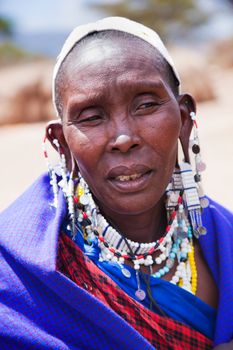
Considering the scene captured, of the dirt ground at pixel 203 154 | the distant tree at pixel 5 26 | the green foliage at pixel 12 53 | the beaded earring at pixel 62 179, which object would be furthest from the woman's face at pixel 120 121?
the distant tree at pixel 5 26

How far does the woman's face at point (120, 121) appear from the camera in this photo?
1985 millimetres

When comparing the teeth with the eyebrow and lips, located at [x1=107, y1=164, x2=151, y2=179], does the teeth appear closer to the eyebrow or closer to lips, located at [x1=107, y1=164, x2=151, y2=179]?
lips, located at [x1=107, y1=164, x2=151, y2=179]

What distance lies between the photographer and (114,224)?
2.27 m

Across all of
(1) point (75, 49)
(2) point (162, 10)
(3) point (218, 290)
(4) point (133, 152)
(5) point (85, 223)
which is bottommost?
(3) point (218, 290)

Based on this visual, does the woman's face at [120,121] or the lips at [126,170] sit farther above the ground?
the woman's face at [120,121]

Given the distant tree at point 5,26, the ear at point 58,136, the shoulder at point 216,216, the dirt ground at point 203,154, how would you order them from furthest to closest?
1. the distant tree at point 5,26
2. the dirt ground at point 203,154
3. the shoulder at point 216,216
4. the ear at point 58,136

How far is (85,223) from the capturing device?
2189 mm

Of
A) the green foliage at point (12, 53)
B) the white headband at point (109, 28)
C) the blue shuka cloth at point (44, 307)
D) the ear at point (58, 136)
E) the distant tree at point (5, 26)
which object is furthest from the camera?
the distant tree at point (5, 26)

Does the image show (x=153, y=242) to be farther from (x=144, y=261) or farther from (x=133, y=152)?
(x=133, y=152)

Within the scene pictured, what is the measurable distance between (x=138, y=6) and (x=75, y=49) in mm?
37522

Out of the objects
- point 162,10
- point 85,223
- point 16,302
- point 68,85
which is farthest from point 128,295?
point 162,10

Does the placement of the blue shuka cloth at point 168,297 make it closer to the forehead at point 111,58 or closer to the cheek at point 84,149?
the cheek at point 84,149

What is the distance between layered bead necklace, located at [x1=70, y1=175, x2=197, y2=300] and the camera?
7.18 feet

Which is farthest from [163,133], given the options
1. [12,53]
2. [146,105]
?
[12,53]
